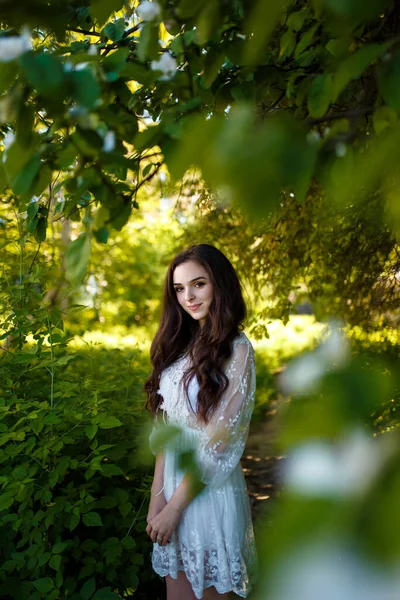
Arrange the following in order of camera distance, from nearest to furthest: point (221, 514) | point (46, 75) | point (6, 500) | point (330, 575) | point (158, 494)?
point (330, 575) → point (46, 75) → point (6, 500) → point (221, 514) → point (158, 494)

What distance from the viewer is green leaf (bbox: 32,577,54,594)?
232 centimetres

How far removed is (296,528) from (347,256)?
3938mm

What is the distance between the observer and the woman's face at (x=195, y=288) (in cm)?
271

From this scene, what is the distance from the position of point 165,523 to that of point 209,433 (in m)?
0.48

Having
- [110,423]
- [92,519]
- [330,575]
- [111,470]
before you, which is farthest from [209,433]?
[330,575]

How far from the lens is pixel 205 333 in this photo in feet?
8.84

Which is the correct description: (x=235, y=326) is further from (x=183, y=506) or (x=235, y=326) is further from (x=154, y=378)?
(x=183, y=506)

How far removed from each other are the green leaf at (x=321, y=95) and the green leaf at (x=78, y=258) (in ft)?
1.67

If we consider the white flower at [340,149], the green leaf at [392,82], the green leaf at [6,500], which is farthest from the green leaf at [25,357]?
the green leaf at [392,82]

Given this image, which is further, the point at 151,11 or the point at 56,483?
the point at 56,483

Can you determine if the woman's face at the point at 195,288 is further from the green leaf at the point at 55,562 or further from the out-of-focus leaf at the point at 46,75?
the out-of-focus leaf at the point at 46,75

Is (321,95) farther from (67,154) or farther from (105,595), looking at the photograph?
(105,595)

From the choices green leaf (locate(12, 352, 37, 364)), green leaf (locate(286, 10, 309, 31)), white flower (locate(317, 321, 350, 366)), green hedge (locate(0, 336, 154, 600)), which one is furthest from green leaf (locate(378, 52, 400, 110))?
green leaf (locate(12, 352, 37, 364))

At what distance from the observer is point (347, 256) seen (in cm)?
411
